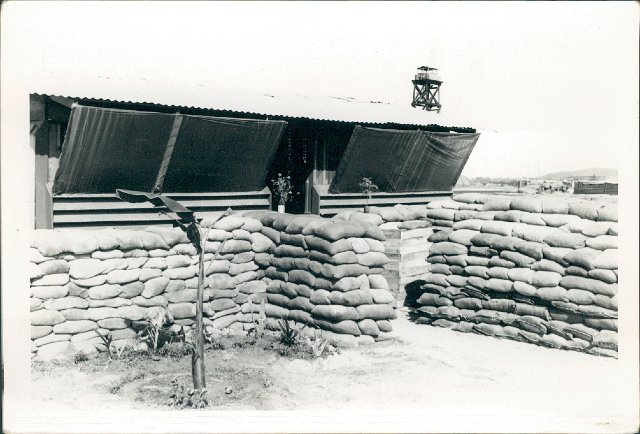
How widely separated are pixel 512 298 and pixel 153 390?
454 cm

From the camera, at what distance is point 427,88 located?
1991 centimetres

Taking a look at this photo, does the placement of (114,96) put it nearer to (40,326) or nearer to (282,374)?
(40,326)

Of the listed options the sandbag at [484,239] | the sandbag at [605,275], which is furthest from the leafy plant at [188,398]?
the sandbag at [605,275]

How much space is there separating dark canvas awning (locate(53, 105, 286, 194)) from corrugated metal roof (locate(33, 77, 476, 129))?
0.19 meters

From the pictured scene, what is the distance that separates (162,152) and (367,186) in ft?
12.6

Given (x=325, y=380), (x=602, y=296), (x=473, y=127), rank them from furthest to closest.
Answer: (x=473, y=127) < (x=602, y=296) < (x=325, y=380)

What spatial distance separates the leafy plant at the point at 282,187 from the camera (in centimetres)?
908

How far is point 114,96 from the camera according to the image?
6.77 metres

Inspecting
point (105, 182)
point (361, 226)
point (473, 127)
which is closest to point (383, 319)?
point (361, 226)

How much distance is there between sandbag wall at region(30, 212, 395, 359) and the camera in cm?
620

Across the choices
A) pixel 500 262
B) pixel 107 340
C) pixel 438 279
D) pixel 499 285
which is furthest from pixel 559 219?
pixel 107 340

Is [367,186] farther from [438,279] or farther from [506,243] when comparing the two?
[506,243]

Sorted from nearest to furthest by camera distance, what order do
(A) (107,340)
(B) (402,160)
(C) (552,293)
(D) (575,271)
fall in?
(A) (107,340) → (D) (575,271) → (C) (552,293) → (B) (402,160)

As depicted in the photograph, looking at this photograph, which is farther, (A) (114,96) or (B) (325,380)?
(A) (114,96)
